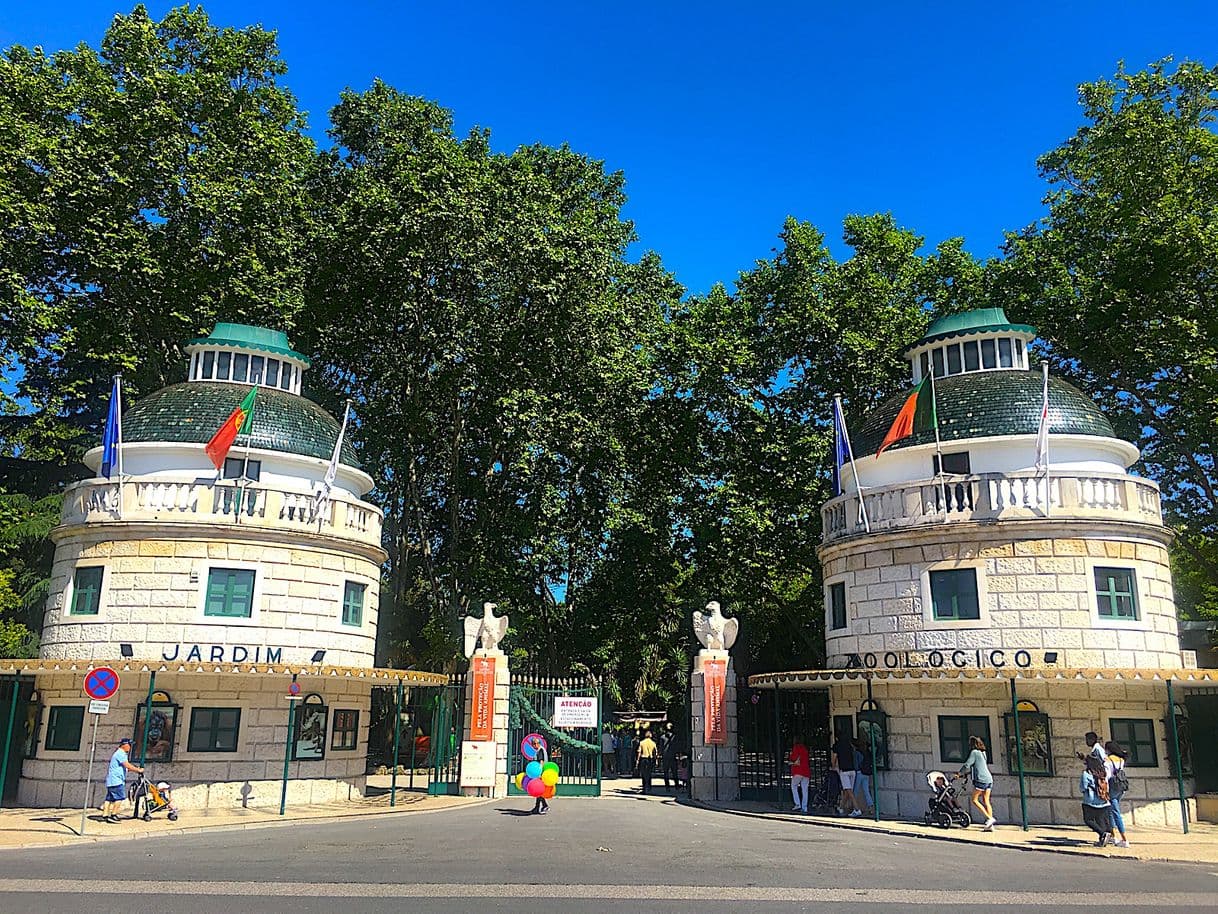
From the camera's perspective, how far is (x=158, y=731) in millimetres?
23203

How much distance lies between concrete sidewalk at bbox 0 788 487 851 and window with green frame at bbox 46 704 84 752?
1.59 m

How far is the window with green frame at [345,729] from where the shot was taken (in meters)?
25.9

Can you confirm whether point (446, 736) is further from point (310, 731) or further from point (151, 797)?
point (151, 797)

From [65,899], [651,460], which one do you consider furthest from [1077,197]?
[65,899]

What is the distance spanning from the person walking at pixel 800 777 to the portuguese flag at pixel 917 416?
8155 mm

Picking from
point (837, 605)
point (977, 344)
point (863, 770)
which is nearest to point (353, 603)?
point (837, 605)

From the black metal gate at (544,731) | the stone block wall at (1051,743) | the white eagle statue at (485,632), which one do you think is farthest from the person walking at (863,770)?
the white eagle statue at (485,632)

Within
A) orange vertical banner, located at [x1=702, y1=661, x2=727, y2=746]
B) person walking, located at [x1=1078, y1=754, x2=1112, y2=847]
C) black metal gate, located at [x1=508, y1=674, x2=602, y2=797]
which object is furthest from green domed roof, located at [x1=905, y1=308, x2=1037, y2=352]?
black metal gate, located at [x1=508, y1=674, x2=602, y2=797]

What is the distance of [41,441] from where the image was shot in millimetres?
34000

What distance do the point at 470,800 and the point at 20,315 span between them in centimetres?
2060

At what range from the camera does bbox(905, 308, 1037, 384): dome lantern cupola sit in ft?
90.2

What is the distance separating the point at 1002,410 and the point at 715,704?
1096cm

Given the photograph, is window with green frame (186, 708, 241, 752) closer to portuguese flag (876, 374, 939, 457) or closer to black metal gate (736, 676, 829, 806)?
black metal gate (736, 676, 829, 806)

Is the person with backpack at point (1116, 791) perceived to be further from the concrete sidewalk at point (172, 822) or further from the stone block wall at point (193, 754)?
the stone block wall at point (193, 754)
